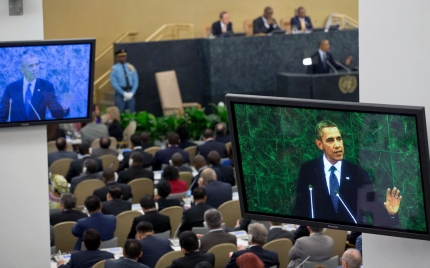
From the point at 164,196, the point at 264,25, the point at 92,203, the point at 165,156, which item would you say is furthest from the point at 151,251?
the point at 264,25

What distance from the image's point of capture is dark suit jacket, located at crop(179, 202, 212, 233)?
8539 mm

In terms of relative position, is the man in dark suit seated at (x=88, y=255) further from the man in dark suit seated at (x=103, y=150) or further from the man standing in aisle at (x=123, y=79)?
the man standing in aisle at (x=123, y=79)

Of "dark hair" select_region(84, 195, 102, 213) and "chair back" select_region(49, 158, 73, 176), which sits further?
"chair back" select_region(49, 158, 73, 176)

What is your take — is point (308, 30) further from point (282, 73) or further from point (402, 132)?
point (402, 132)

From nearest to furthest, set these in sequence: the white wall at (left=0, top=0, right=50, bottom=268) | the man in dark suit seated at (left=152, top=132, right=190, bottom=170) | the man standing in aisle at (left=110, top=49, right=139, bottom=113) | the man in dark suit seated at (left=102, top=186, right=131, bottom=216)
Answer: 1. the white wall at (left=0, top=0, right=50, bottom=268)
2. the man in dark suit seated at (left=102, top=186, right=131, bottom=216)
3. the man in dark suit seated at (left=152, top=132, right=190, bottom=170)
4. the man standing in aisle at (left=110, top=49, right=139, bottom=113)

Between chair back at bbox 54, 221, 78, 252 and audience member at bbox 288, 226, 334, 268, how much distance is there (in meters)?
2.54

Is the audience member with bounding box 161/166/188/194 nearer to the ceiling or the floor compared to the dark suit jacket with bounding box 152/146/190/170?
nearer to the floor

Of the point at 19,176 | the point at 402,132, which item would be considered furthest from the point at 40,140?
the point at 402,132

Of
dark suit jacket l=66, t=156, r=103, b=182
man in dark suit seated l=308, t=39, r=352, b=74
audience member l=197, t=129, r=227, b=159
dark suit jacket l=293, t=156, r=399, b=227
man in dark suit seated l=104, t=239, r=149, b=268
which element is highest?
man in dark suit seated l=308, t=39, r=352, b=74

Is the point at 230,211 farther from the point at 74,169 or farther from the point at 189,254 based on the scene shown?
the point at 74,169

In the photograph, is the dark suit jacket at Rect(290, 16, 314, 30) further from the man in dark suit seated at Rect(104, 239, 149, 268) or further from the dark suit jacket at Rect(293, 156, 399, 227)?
the dark suit jacket at Rect(293, 156, 399, 227)

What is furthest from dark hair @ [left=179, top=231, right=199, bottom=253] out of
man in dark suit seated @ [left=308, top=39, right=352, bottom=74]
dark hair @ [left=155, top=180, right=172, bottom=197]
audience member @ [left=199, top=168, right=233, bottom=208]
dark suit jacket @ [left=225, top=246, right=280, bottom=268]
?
man in dark suit seated @ [left=308, top=39, right=352, bottom=74]

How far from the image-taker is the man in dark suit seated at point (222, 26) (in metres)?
18.2

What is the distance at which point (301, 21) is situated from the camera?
1873 centimetres
